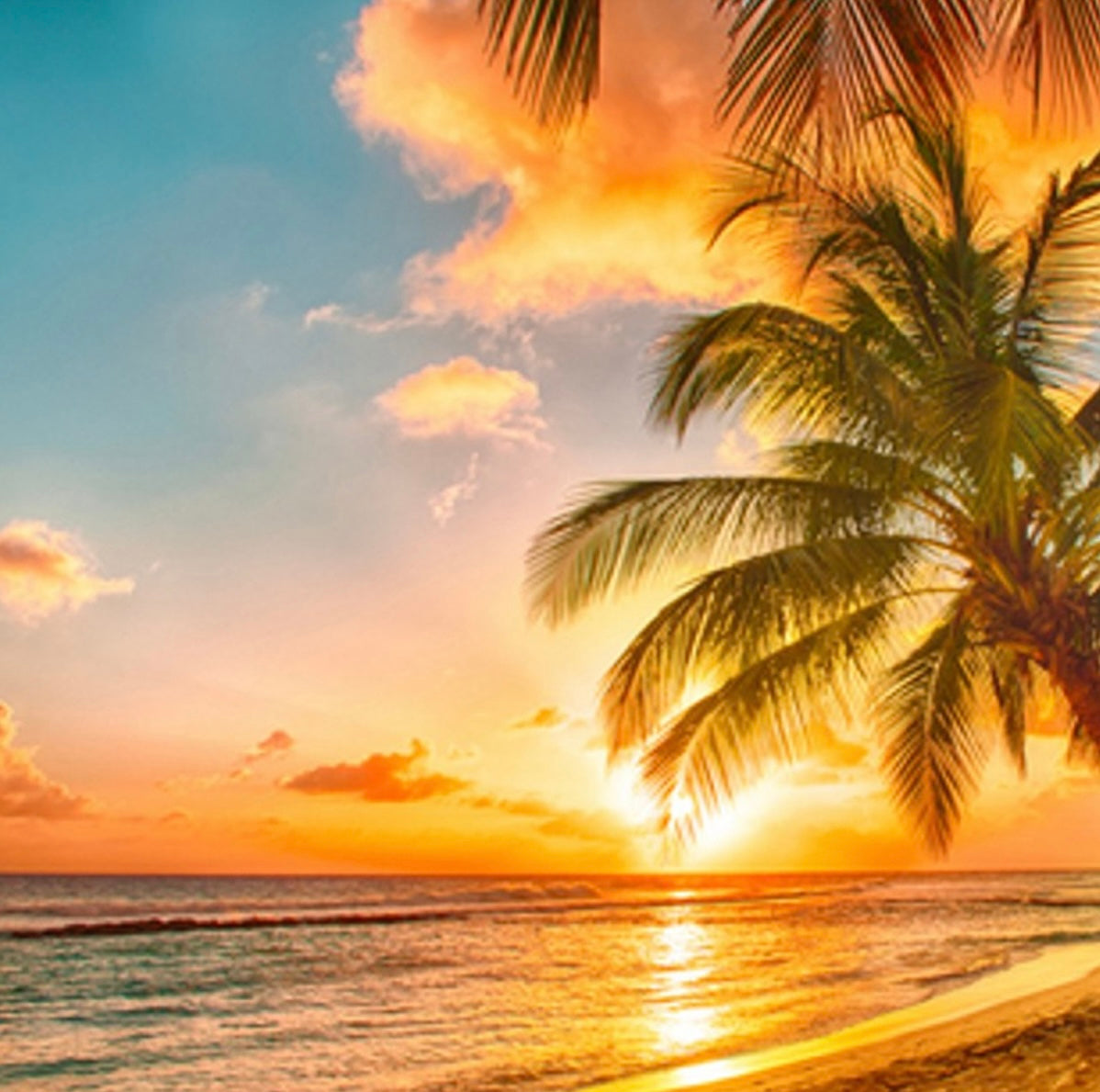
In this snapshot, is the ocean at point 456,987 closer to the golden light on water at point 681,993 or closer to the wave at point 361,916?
the golden light on water at point 681,993

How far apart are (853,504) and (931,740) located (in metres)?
2.48

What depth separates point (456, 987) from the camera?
15.4m

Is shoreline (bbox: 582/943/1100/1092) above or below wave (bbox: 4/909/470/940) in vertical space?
above

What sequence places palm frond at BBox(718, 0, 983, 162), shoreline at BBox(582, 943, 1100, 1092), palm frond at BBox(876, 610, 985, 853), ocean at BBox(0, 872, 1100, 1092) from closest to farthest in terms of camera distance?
1. palm frond at BBox(718, 0, 983, 162)
2. shoreline at BBox(582, 943, 1100, 1092)
3. palm frond at BBox(876, 610, 985, 853)
4. ocean at BBox(0, 872, 1100, 1092)

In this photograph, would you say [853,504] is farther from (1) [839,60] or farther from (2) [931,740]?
(1) [839,60]

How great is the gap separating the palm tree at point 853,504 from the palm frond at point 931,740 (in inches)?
11.6

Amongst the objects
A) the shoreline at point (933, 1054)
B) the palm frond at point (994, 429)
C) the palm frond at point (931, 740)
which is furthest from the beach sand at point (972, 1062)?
the palm frond at point (994, 429)

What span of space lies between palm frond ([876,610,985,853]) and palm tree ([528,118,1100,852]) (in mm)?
296

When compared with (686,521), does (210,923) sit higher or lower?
lower

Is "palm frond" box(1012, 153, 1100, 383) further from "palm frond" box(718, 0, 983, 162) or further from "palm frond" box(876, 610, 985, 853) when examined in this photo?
"palm frond" box(718, 0, 983, 162)

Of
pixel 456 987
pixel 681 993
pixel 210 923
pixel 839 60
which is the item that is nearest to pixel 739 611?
pixel 839 60

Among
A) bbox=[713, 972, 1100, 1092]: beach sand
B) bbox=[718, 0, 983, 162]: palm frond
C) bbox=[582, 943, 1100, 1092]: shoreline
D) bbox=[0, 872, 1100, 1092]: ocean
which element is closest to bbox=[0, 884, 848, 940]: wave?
bbox=[0, 872, 1100, 1092]: ocean

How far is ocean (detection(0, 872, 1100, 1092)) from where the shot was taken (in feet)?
31.2

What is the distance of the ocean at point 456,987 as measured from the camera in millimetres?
9523
